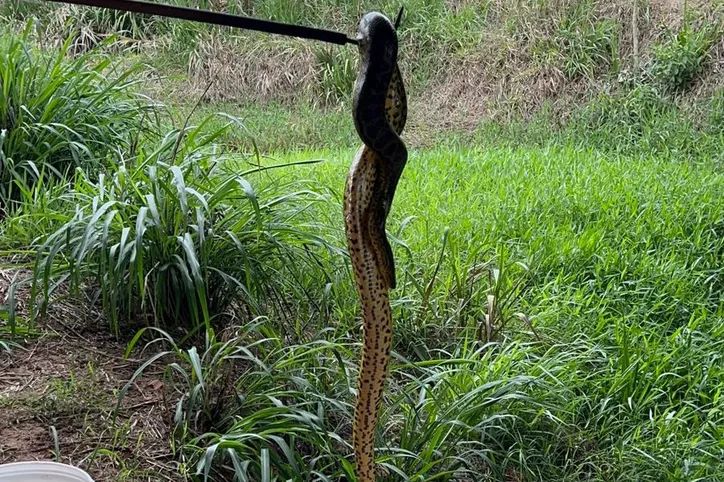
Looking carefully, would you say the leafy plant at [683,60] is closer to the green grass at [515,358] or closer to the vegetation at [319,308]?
the vegetation at [319,308]

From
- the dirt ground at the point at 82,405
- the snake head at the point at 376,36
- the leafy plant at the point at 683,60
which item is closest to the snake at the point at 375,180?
the snake head at the point at 376,36

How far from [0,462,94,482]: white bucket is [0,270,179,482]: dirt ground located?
0.18m

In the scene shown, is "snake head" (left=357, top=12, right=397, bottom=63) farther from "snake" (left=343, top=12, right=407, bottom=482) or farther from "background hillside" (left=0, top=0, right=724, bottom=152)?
"background hillside" (left=0, top=0, right=724, bottom=152)

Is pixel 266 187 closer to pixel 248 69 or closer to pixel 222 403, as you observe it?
pixel 222 403

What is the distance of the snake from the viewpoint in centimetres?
109

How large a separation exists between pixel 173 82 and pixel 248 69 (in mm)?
685

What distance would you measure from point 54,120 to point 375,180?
221 cm

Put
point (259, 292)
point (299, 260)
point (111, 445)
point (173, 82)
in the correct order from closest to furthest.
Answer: point (111, 445) < point (259, 292) < point (299, 260) < point (173, 82)

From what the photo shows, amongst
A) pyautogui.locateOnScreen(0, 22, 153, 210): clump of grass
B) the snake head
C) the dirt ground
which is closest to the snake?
the snake head

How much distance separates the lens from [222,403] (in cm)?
196

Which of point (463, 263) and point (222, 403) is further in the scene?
point (463, 263)

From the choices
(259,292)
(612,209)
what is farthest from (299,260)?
(612,209)

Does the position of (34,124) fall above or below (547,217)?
above

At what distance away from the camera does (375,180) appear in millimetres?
1188
